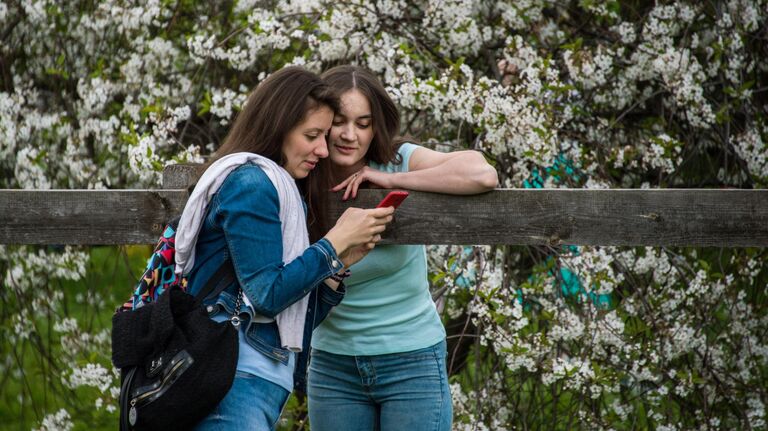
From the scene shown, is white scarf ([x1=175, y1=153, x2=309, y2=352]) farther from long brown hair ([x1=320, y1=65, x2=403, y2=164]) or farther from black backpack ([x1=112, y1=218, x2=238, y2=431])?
long brown hair ([x1=320, y1=65, x2=403, y2=164])

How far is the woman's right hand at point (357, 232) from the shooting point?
1.92m

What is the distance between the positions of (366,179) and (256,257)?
0.54 m

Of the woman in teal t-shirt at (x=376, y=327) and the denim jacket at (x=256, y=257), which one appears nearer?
the denim jacket at (x=256, y=257)

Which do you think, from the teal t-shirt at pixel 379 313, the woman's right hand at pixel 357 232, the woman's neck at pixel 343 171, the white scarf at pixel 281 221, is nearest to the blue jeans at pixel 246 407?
the white scarf at pixel 281 221

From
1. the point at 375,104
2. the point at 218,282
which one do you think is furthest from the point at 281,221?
the point at 375,104

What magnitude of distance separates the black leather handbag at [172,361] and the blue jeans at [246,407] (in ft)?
0.10

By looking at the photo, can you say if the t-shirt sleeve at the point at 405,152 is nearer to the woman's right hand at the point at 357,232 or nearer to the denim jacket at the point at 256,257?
the woman's right hand at the point at 357,232

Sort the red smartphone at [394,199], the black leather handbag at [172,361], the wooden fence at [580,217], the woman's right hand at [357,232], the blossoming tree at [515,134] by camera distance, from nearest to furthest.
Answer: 1. the black leather handbag at [172,361]
2. the woman's right hand at [357,232]
3. the red smartphone at [394,199]
4. the wooden fence at [580,217]
5. the blossoming tree at [515,134]

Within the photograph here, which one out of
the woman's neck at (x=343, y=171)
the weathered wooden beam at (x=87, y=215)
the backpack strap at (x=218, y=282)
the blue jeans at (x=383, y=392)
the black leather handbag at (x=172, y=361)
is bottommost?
the blue jeans at (x=383, y=392)

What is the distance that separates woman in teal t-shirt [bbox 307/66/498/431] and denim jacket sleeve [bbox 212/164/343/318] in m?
0.42

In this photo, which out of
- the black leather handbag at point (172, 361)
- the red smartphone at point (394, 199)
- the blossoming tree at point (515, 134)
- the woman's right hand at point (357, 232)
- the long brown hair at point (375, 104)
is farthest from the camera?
the blossoming tree at point (515, 134)

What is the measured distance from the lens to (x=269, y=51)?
418 centimetres

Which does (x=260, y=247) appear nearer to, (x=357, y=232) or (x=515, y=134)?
(x=357, y=232)

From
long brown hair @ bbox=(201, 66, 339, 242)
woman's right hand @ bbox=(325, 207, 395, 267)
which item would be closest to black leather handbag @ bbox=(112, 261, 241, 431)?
woman's right hand @ bbox=(325, 207, 395, 267)
